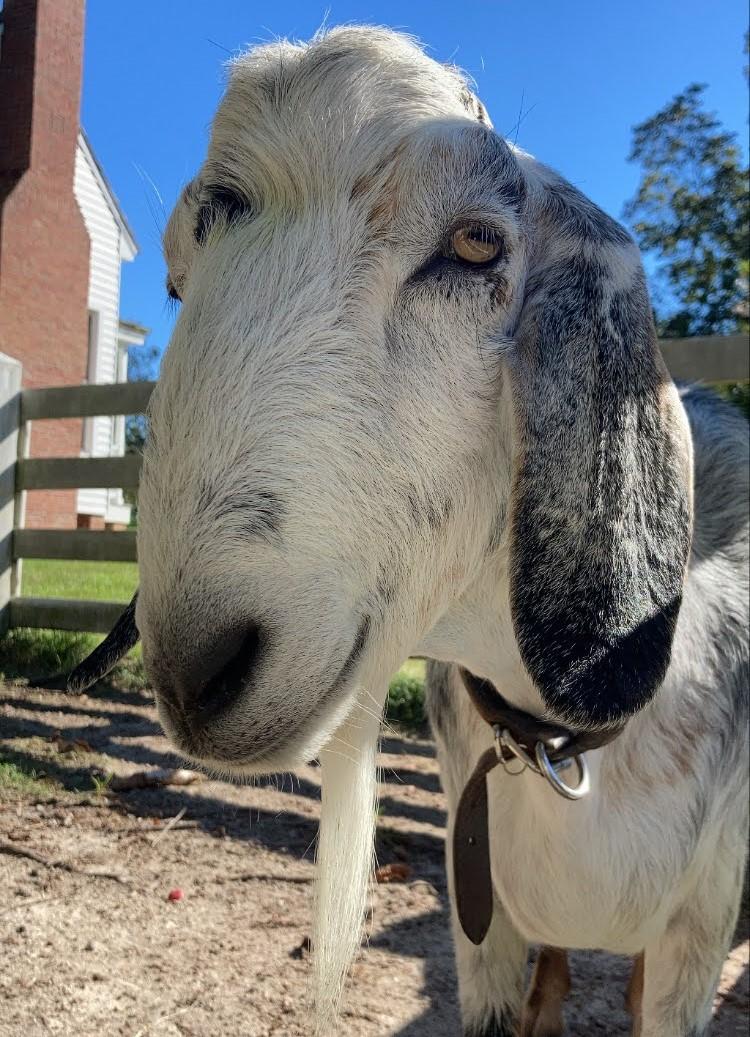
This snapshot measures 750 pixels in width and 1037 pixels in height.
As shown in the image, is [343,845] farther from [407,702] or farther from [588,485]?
[407,702]

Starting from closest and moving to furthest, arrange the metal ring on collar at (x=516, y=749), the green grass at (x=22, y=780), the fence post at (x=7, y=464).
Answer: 1. the metal ring on collar at (x=516, y=749)
2. the green grass at (x=22, y=780)
3. the fence post at (x=7, y=464)

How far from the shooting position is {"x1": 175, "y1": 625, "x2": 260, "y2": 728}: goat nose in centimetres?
102

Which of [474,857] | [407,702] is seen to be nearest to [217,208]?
[474,857]

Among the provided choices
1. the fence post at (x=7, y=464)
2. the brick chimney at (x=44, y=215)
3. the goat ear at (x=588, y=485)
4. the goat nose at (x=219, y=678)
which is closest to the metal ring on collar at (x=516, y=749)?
the goat ear at (x=588, y=485)

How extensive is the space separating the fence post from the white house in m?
8.39

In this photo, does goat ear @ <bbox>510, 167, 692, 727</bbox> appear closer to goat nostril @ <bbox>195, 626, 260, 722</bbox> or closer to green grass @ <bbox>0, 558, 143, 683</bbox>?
goat nostril @ <bbox>195, 626, 260, 722</bbox>

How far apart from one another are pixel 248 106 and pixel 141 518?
685 millimetres

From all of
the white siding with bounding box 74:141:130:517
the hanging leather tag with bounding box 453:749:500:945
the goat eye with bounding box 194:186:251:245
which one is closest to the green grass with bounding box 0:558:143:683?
the hanging leather tag with bounding box 453:749:500:945

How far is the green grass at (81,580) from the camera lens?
662 centimetres

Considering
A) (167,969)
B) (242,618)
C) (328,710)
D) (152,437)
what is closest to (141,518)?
(152,437)

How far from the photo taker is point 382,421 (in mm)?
1160

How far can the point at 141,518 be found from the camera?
1129 millimetres

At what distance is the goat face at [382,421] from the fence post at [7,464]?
16.9 ft

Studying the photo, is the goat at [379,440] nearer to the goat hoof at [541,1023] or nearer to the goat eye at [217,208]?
the goat eye at [217,208]
